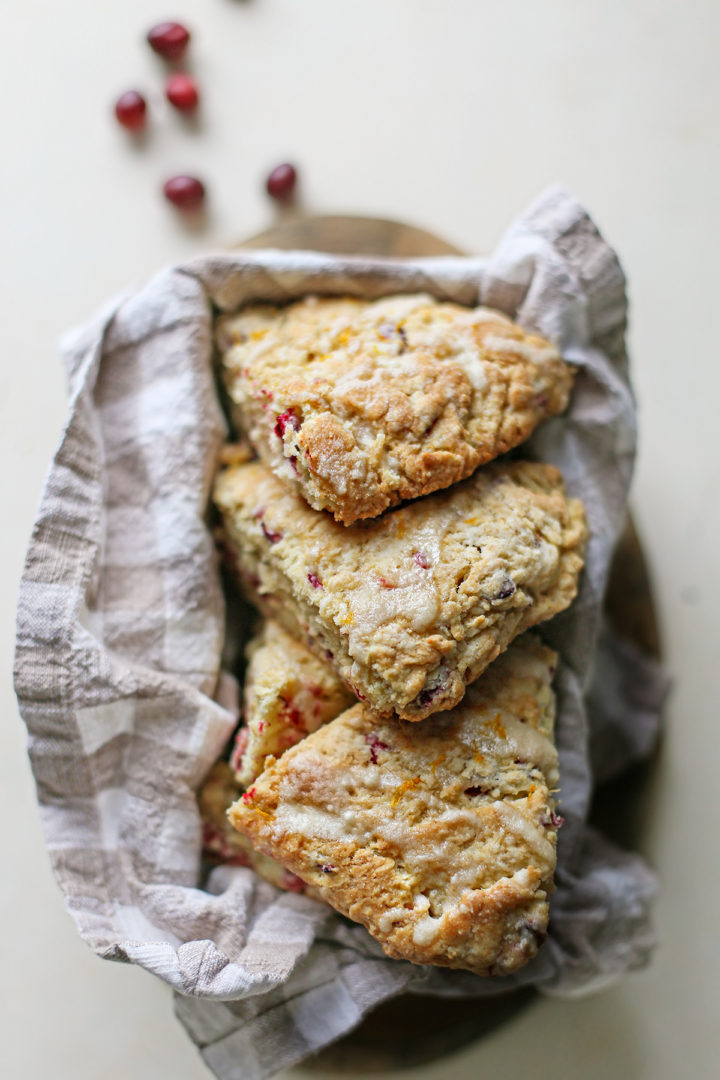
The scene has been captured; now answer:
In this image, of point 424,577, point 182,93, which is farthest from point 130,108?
point 424,577

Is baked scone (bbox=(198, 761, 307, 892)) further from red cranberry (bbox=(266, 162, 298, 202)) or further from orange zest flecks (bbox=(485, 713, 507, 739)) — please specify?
red cranberry (bbox=(266, 162, 298, 202))

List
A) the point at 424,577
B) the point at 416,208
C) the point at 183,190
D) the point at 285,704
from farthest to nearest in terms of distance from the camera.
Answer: the point at 416,208
the point at 183,190
the point at 285,704
the point at 424,577

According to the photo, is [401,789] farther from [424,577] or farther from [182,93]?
[182,93]

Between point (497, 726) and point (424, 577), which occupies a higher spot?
point (424, 577)

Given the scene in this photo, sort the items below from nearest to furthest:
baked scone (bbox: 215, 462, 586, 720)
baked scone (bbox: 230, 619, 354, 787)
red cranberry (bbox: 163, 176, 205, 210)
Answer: baked scone (bbox: 215, 462, 586, 720) < baked scone (bbox: 230, 619, 354, 787) < red cranberry (bbox: 163, 176, 205, 210)

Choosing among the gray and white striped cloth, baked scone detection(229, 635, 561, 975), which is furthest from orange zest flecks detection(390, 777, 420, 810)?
the gray and white striped cloth

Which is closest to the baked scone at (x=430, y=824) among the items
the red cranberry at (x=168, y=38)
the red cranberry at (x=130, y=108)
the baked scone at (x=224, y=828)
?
the baked scone at (x=224, y=828)

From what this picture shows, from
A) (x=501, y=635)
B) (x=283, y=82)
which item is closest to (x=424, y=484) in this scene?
(x=501, y=635)
